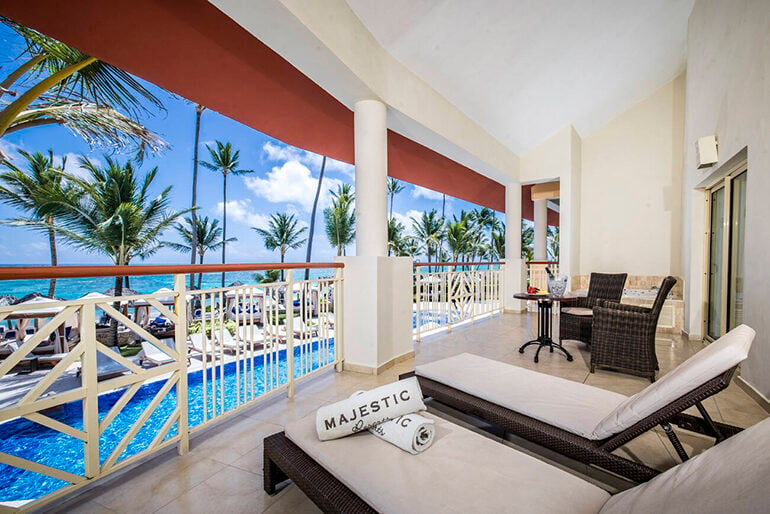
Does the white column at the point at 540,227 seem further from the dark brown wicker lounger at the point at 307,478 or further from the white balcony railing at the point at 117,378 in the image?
the dark brown wicker lounger at the point at 307,478

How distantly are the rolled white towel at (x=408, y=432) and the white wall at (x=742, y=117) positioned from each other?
2992 millimetres

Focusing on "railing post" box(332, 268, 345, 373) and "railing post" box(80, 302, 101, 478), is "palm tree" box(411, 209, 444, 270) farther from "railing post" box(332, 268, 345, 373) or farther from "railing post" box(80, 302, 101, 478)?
"railing post" box(80, 302, 101, 478)

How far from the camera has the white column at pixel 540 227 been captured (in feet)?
30.5

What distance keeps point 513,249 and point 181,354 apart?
21.9 ft

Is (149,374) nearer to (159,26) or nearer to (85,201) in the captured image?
(159,26)

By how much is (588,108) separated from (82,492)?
318 inches

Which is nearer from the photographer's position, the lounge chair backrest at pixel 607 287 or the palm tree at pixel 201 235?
the lounge chair backrest at pixel 607 287

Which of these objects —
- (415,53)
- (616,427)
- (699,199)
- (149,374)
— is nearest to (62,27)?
(149,374)

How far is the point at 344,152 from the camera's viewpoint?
4145 mm

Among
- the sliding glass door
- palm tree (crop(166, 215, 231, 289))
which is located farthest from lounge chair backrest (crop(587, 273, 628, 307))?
palm tree (crop(166, 215, 231, 289))

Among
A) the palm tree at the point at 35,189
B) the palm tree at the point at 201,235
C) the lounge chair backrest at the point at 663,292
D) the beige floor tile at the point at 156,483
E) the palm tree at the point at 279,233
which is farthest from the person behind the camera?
the palm tree at the point at 279,233

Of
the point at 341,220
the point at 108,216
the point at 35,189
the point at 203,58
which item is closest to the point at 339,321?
the point at 203,58

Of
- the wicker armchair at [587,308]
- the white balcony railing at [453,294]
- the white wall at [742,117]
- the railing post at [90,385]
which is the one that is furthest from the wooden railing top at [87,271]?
the white wall at [742,117]

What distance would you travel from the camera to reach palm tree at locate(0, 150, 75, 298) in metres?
11.2
